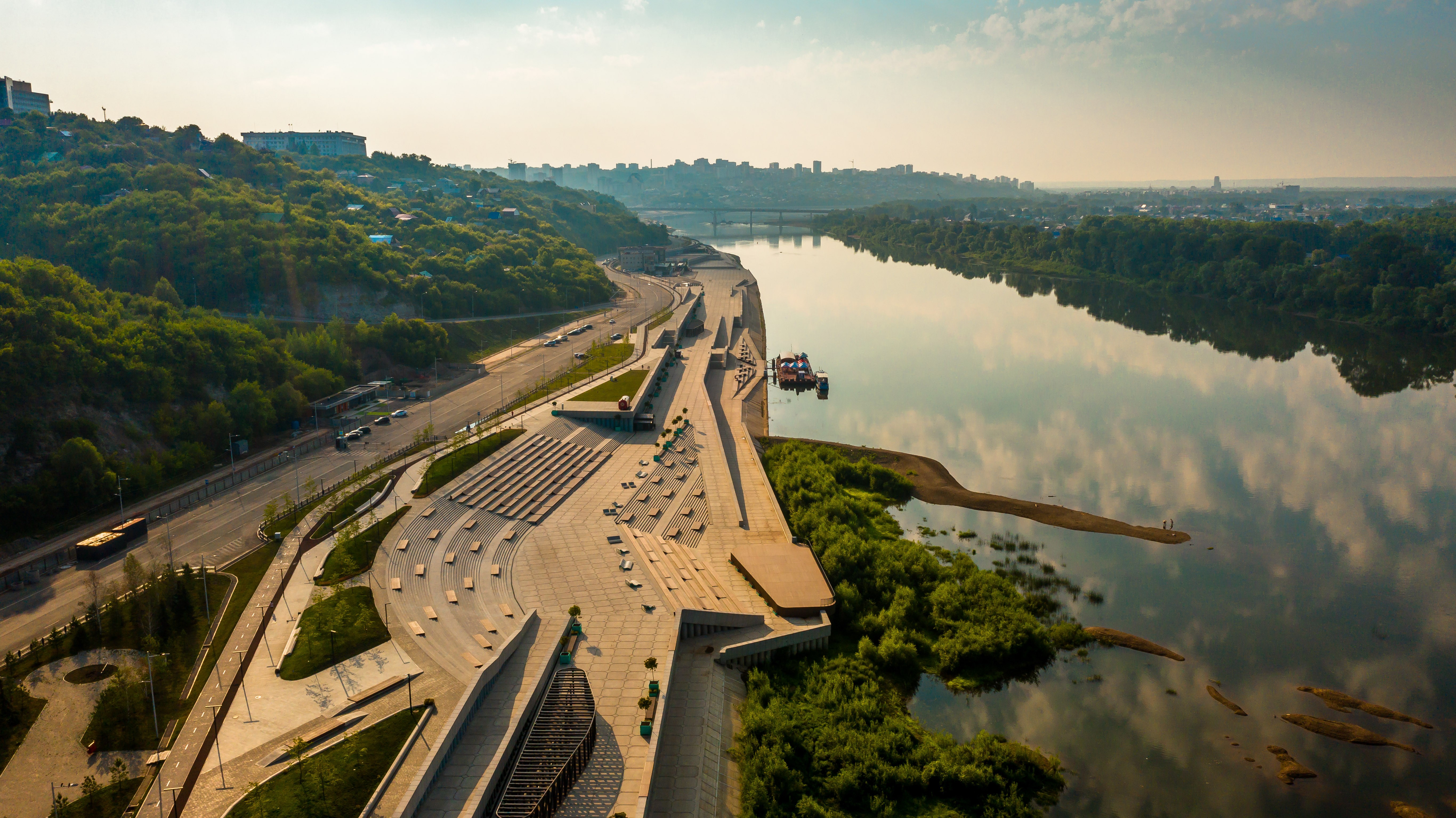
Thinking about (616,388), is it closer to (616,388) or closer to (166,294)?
(616,388)

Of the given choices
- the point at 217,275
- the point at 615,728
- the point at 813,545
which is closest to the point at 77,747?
the point at 615,728

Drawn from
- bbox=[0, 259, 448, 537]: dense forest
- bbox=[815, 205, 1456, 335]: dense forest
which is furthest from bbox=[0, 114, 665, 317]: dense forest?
bbox=[815, 205, 1456, 335]: dense forest

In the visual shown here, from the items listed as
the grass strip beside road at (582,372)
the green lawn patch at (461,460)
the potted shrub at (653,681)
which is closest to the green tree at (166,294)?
the grass strip beside road at (582,372)

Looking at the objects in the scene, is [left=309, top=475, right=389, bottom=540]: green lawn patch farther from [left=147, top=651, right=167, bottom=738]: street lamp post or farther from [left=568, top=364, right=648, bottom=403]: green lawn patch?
[left=568, top=364, right=648, bottom=403]: green lawn patch

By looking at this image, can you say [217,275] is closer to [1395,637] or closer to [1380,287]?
[1395,637]

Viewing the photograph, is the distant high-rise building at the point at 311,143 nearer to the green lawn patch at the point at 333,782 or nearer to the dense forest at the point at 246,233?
the dense forest at the point at 246,233

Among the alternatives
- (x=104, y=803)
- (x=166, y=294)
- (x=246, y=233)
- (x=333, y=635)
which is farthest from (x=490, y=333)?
(x=104, y=803)
